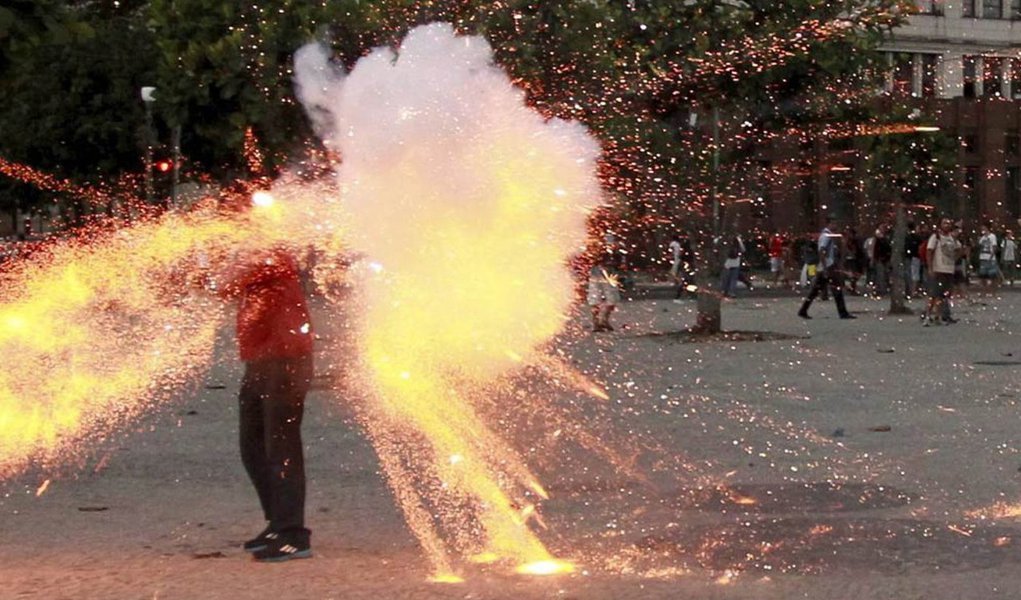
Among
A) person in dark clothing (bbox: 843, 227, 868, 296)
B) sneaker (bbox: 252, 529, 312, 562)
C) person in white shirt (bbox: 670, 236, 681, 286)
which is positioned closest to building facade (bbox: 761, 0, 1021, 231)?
person in dark clothing (bbox: 843, 227, 868, 296)

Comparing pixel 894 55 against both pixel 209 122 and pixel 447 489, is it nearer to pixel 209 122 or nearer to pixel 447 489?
pixel 209 122

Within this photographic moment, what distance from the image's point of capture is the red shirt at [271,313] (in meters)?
8.15

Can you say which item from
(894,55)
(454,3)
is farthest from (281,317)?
(894,55)

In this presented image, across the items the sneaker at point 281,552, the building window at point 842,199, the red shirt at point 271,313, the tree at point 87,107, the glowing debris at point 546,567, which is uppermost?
the tree at point 87,107

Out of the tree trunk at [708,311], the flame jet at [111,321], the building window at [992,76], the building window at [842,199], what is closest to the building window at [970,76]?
the building window at [992,76]

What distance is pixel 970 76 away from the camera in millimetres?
47094

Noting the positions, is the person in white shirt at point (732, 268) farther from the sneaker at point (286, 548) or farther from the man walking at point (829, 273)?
the sneaker at point (286, 548)

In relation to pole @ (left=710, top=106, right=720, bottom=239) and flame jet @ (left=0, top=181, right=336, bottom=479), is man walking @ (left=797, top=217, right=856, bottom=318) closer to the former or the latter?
pole @ (left=710, top=106, right=720, bottom=239)

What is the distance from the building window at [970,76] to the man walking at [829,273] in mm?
13071

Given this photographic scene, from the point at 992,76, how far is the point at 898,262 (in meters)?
13.4

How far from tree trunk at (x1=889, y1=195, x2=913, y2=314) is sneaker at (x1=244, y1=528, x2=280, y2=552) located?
24233mm

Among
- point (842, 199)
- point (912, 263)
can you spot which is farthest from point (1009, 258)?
point (912, 263)

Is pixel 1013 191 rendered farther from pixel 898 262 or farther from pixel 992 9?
pixel 898 262

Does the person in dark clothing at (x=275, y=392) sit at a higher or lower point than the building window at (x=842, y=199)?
lower
